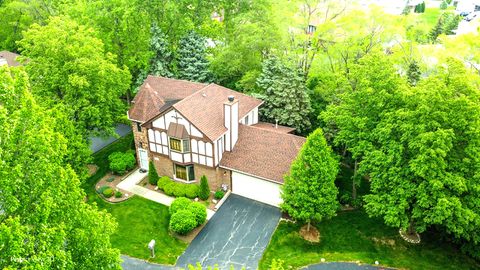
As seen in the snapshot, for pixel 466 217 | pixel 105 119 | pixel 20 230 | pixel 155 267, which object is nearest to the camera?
pixel 20 230

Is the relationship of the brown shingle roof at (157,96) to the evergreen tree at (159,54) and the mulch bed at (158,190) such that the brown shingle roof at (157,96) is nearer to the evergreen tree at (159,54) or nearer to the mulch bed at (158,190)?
the evergreen tree at (159,54)

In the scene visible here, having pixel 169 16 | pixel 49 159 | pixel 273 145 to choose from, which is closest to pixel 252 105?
pixel 273 145

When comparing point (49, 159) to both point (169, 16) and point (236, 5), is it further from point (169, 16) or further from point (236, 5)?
point (236, 5)

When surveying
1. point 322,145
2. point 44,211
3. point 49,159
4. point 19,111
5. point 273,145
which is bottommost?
point 273,145

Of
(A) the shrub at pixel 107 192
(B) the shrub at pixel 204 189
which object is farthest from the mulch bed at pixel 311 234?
(A) the shrub at pixel 107 192

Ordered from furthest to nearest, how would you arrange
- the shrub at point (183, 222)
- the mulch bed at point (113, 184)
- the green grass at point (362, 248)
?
the mulch bed at point (113, 184) < the shrub at point (183, 222) < the green grass at point (362, 248)

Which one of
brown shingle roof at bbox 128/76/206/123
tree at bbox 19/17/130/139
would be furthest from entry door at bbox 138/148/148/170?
tree at bbox 19/17/130/139
